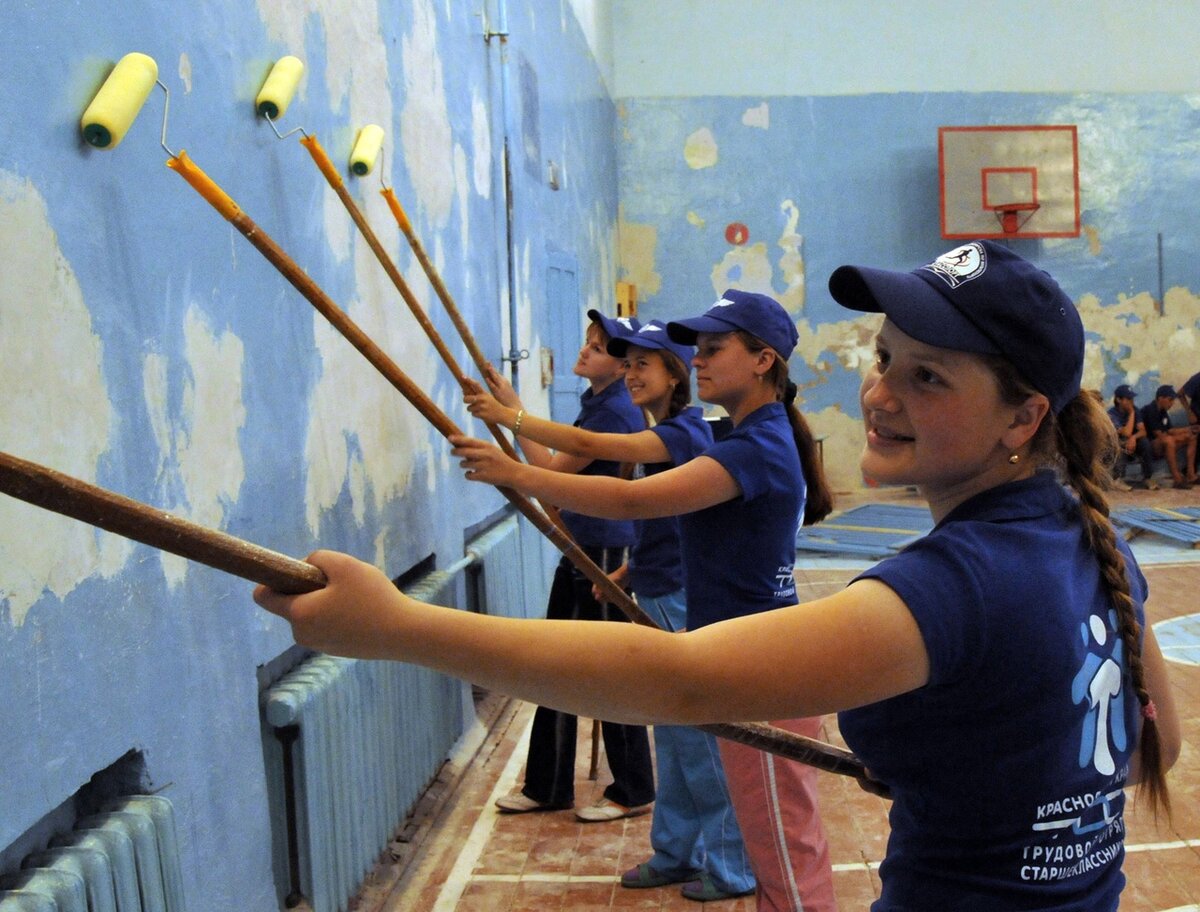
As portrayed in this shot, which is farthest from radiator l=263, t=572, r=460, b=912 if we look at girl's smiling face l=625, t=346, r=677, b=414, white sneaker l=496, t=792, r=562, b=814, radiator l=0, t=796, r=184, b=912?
girl's smiling face l=625, t=346, r=677, b=414

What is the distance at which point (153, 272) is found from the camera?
1894 millimetres

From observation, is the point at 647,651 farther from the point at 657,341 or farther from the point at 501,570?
the point at 501,570

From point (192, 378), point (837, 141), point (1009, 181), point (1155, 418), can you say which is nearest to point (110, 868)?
point (192, 378)

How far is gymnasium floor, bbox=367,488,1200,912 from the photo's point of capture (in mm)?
2826

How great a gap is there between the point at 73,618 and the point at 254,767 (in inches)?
28.9

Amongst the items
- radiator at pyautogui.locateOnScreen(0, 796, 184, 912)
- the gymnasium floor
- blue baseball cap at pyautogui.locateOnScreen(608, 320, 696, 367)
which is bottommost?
the gymnasium floor

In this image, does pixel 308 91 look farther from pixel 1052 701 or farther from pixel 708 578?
pixel 1052 701

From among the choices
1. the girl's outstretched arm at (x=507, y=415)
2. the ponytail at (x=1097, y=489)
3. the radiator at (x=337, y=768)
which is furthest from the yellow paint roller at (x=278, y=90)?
the ponytail at (x=1097, y=489)

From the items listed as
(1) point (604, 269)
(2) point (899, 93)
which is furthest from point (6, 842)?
(2) point (899, 93)

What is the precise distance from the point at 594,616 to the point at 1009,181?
28.0 ft

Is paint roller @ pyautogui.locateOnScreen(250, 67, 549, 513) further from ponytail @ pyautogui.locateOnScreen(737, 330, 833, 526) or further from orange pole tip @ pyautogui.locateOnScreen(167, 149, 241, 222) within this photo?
ponytail @ pyautogui.locateOnScreen(737, 330, 833, 526)

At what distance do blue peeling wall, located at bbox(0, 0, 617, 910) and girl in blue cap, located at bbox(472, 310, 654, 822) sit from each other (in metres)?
0.50

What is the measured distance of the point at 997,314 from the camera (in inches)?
40.4

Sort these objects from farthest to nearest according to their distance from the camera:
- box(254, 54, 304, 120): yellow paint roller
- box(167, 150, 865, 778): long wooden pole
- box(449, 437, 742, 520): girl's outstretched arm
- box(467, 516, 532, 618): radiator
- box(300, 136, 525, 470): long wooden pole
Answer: box(467, 516, 532, 618): radiator → box(300, 136, 525, 470): long wooden pole → box(254, 54, 304, 120): yellow paint roller → box(449, 437, 742, 520): girl's outstretched arm → box(167, 150, 865, 778): long wooden pole
